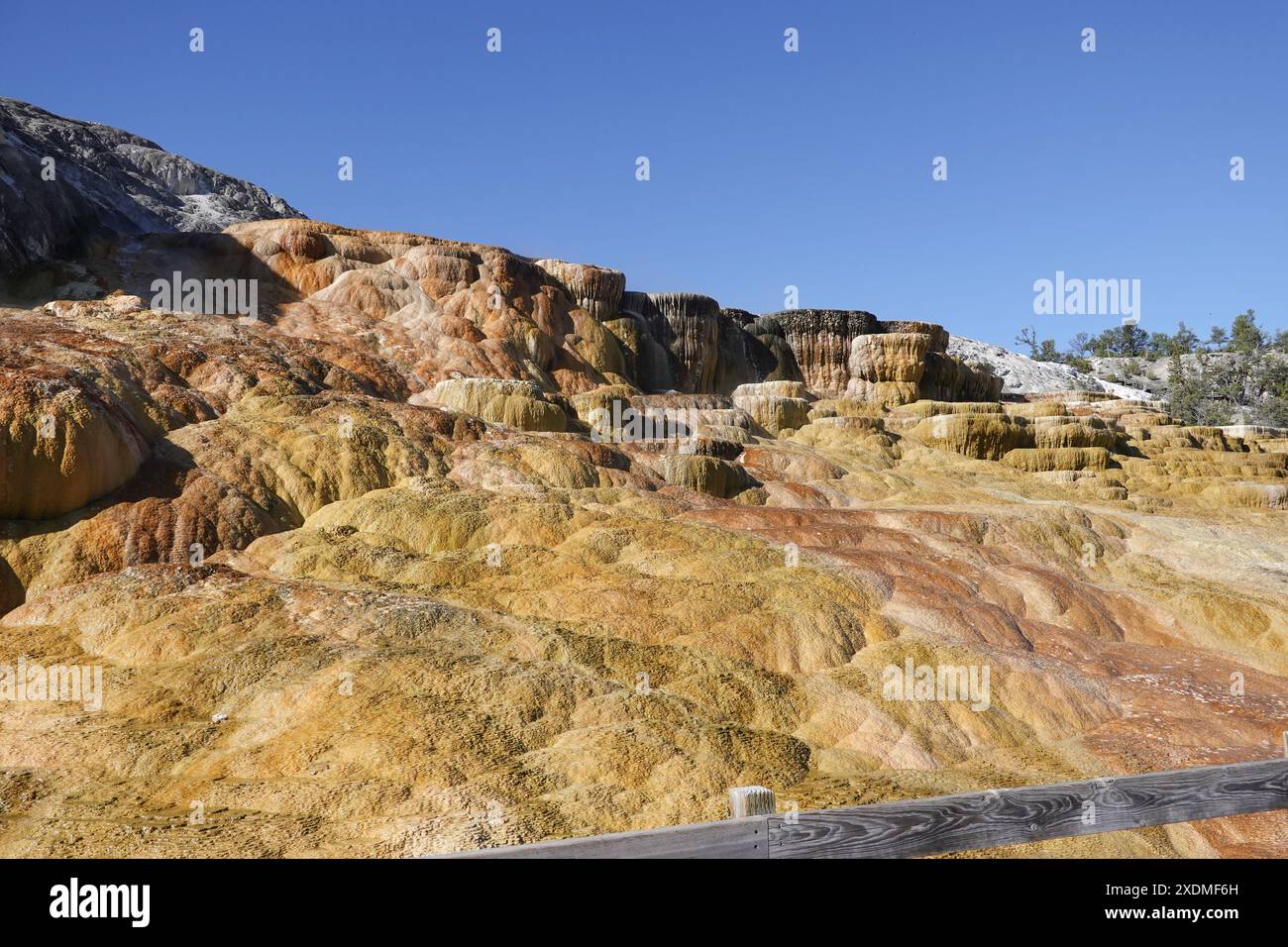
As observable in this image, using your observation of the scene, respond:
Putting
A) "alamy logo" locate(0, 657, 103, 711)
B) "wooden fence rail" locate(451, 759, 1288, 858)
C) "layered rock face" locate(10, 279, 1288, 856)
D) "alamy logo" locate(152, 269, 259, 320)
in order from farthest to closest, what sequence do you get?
"alamy logo" locate(152, 269, 259, 320), "alamy logo" locate(0, 657, 103, 711), "layered rock face" locate(10, 279, 1288, 856), "wooden fence rail" locate(451, 759, 1288, 858)

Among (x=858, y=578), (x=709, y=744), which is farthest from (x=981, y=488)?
(x=709, y=744)

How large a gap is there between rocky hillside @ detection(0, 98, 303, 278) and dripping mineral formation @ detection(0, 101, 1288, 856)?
2262 millimetres

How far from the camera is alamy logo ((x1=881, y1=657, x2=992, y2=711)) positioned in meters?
12.3

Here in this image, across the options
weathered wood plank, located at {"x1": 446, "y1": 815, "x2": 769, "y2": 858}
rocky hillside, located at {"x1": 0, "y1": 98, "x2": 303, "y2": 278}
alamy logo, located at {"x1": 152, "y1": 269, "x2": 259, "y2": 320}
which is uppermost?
rocky hillside, located at {"x1": 0, "y1": 98, "x2": 303, "y2": 278}

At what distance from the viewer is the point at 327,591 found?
1319 centimetres

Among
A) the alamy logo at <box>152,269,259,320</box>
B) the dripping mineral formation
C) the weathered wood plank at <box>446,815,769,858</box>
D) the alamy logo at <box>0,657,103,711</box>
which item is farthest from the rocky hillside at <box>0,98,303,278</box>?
the weathered wood plank at <box>446,815,769,858</box>

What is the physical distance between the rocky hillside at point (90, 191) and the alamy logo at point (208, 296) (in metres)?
4.11

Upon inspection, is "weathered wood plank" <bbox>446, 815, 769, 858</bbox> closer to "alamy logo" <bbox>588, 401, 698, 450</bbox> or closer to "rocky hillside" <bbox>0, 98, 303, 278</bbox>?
"alamy logo" <bbox>588, 401, 698, 450</bbox>
